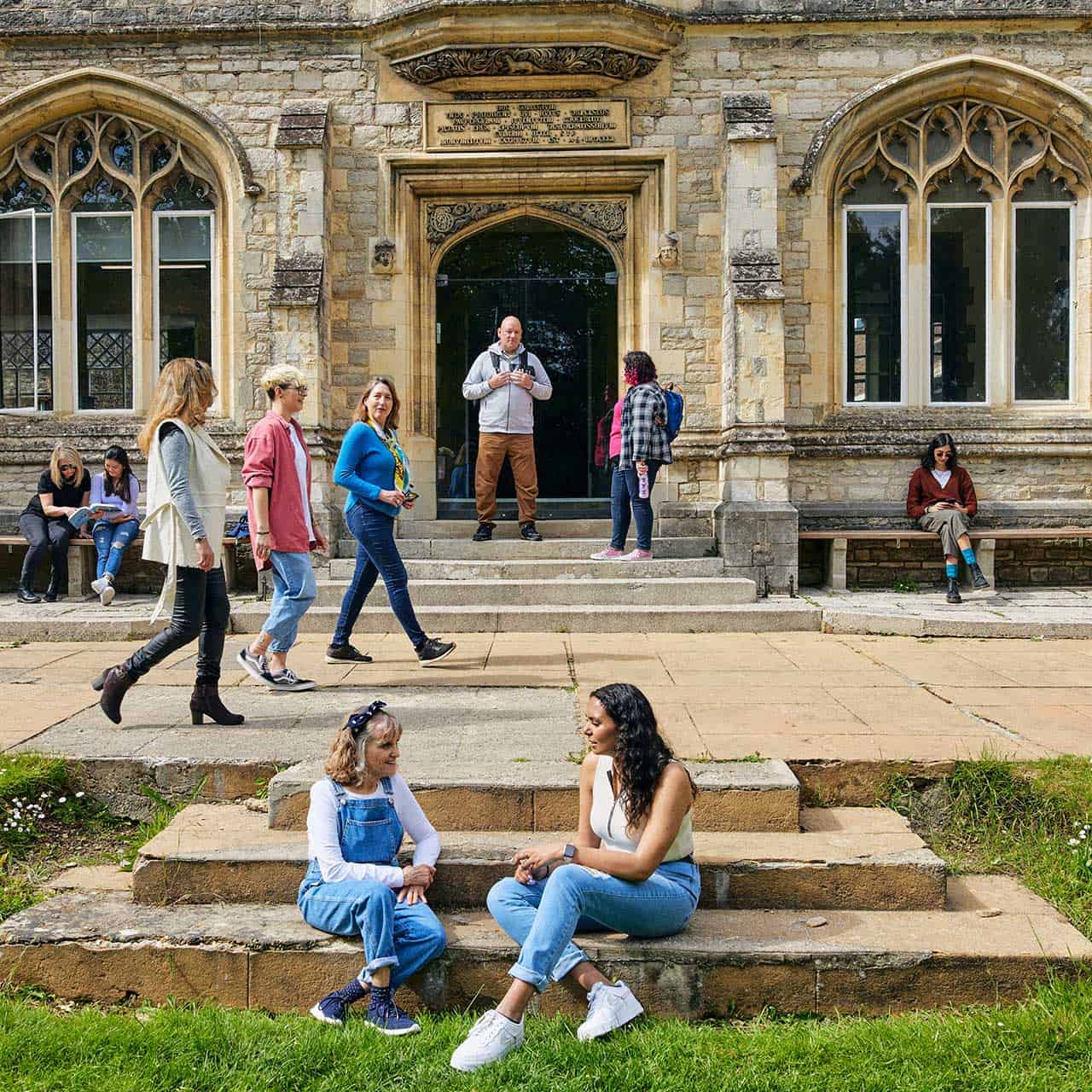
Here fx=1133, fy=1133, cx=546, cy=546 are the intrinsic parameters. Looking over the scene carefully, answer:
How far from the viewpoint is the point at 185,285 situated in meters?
12.9

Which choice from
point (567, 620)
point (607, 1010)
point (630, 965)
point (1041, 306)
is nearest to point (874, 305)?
point (1041, 306)

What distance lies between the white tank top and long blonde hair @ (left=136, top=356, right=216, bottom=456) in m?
2.99

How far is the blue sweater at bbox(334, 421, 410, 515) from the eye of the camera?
23.6 feet

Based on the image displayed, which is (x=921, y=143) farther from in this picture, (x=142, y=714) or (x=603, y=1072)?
(x=603, y=1072)

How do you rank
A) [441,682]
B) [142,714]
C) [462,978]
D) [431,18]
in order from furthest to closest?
1. [431,18]
2. [441,682]
3. [142,714]
4. [462,978]

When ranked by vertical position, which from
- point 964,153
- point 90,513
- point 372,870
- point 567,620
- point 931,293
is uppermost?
point 964,153

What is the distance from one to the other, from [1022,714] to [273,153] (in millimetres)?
9810

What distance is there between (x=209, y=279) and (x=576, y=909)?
10873mm

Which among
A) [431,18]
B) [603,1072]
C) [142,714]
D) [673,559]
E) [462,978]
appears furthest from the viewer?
[431,18]

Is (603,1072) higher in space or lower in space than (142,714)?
lower

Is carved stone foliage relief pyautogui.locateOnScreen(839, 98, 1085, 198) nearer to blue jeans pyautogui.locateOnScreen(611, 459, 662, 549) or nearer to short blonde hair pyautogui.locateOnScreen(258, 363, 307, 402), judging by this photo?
blue jeans pyautogui.locateOnScreen(611, 459, 662, 549)

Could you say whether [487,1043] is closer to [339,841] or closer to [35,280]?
[339,841]

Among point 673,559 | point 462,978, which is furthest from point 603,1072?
point 673,559

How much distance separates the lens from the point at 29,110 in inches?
488
